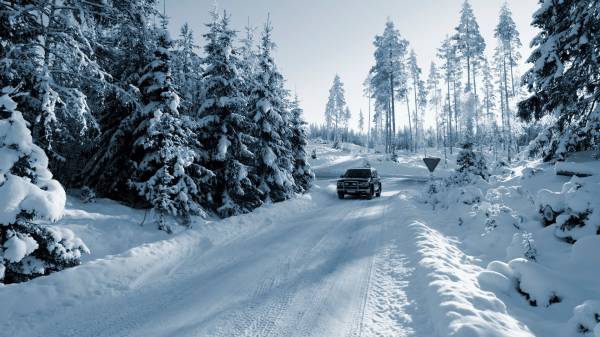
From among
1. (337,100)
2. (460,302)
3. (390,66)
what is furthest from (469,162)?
(337,100)

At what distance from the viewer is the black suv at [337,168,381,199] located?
19.9 meters

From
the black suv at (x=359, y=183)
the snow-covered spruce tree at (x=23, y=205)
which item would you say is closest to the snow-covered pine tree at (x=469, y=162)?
the black suv at (x=359, y=183)

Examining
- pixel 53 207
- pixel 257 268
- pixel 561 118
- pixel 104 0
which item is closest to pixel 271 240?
pixel 257 268

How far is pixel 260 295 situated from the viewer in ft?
19.1

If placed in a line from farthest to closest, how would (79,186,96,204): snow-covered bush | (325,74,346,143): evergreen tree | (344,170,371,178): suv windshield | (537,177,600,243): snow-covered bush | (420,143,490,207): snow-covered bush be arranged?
(325,74,346,143): evergreen tree < (344,170,371,178): suv windshield < (420,143,490,207): snow-covered bush < (79,186,96,204): snow-covered bush < (537,177,600,243): snow-covered bush

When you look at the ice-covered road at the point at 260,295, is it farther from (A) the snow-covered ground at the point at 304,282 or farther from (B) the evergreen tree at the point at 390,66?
(B) the evergreen tree at the point at 390,66

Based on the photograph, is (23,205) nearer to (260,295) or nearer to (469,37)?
(260,295)

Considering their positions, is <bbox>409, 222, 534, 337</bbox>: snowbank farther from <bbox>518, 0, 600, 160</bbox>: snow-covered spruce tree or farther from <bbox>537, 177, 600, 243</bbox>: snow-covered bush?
<bbox>518, 0, 600, 160</bbox>: snow-covered spruce tree

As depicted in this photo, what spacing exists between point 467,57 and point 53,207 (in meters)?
52.4

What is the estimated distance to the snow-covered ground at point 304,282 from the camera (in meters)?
4.79

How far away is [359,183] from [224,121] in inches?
372

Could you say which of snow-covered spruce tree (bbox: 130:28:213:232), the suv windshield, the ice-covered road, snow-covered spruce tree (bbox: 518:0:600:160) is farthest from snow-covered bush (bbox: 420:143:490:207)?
snow-covered spruce tree (bbox: 130:28:213:232)

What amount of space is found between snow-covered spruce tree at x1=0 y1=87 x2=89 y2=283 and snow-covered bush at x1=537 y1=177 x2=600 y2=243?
10383 millimetres

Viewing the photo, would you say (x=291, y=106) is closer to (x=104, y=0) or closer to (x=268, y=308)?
(x=104, y=0)
